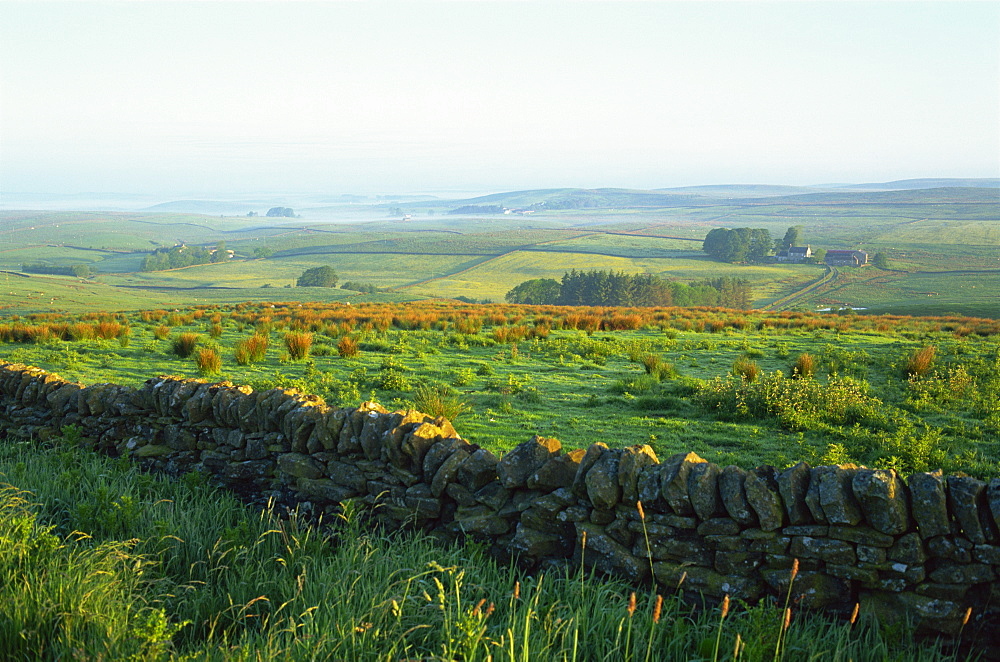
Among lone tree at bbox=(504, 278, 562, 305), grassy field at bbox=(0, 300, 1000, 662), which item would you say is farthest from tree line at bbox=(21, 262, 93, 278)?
grassy field at bbox=(0, 300, 1000, 662)

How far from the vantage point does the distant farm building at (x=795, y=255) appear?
150m

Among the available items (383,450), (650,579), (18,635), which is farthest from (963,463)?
(18,635)

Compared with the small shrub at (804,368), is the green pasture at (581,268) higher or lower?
lower

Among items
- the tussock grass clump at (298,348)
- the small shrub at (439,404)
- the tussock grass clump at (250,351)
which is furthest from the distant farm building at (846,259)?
the small shrub at (439,404)

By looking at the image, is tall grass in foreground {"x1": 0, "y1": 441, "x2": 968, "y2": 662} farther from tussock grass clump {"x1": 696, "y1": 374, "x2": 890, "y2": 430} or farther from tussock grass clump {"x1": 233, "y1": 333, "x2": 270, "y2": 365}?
tussock grass clump {"x1": 233, "y1": 333, "x2": 270, "y2": 365}

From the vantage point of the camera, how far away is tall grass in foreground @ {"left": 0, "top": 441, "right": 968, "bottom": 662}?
3.49 m

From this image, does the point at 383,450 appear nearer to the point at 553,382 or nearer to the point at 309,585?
the point at 309,585

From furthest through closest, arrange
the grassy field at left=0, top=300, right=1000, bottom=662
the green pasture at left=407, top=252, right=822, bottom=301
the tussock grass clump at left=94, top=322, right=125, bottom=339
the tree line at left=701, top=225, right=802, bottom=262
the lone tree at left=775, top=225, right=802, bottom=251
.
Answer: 1. the lone tree at left=775, top=225, right=802, bottom=251
2. the tree line at left=701, top=225, right=802, bottom=262
3. the green pasture at left=407, top=252, right=822, bottom=301
4. the tussock grass clump at left=94, top=322, right=125, bottom=339
5. the grassy field at left=0, top=300, right=1000, bottom=662

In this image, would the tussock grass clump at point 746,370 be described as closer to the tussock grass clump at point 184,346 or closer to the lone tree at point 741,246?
the tussock grass clump at point 184,346

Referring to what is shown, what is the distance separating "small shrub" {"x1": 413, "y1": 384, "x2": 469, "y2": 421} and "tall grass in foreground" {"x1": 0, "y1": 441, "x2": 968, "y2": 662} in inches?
109

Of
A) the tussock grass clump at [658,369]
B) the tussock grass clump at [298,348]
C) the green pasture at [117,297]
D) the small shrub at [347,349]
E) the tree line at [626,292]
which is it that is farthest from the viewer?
the tree line at [626,292]

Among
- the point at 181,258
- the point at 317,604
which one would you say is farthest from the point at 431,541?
the point at 181,258

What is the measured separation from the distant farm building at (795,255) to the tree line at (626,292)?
6229cm

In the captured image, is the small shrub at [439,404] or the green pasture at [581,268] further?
the green pasture at [581,268]
